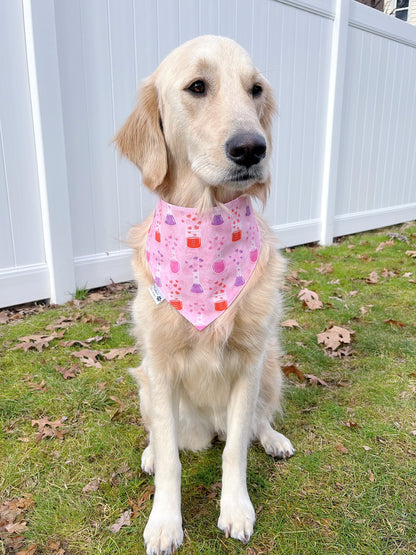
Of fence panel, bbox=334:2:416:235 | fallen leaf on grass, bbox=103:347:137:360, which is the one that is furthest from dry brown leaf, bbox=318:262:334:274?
fallen leaf on grass, bbox=103:347:137:360

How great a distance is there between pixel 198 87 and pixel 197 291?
2.53 ft

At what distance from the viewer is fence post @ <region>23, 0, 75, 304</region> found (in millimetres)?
3266

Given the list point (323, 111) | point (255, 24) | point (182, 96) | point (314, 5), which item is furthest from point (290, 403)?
point (314, 5)

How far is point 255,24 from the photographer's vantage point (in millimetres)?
4660

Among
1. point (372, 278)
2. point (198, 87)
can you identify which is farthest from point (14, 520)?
point (372, 278)

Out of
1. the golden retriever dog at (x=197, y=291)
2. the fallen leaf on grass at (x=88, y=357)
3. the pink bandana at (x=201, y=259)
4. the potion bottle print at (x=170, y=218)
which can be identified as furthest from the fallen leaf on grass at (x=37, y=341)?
the potion bottle print at (x=170, y=218)

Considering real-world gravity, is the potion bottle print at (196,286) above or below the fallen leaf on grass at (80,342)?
above

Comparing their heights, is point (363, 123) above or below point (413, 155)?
above

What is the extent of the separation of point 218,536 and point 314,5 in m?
5.63

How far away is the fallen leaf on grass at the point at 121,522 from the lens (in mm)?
1668

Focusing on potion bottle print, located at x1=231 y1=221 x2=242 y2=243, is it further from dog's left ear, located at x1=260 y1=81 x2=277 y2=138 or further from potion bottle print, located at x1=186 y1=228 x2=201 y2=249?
dog's left ear, located at x1=260 y1=81 x2=277 y2=138

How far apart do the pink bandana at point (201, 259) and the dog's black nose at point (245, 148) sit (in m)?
0.28

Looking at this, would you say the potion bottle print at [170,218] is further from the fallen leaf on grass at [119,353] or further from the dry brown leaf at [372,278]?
the dry brown leaf at [372,278]

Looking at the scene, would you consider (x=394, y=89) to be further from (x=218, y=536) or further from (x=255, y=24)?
(x=218, y=536)
